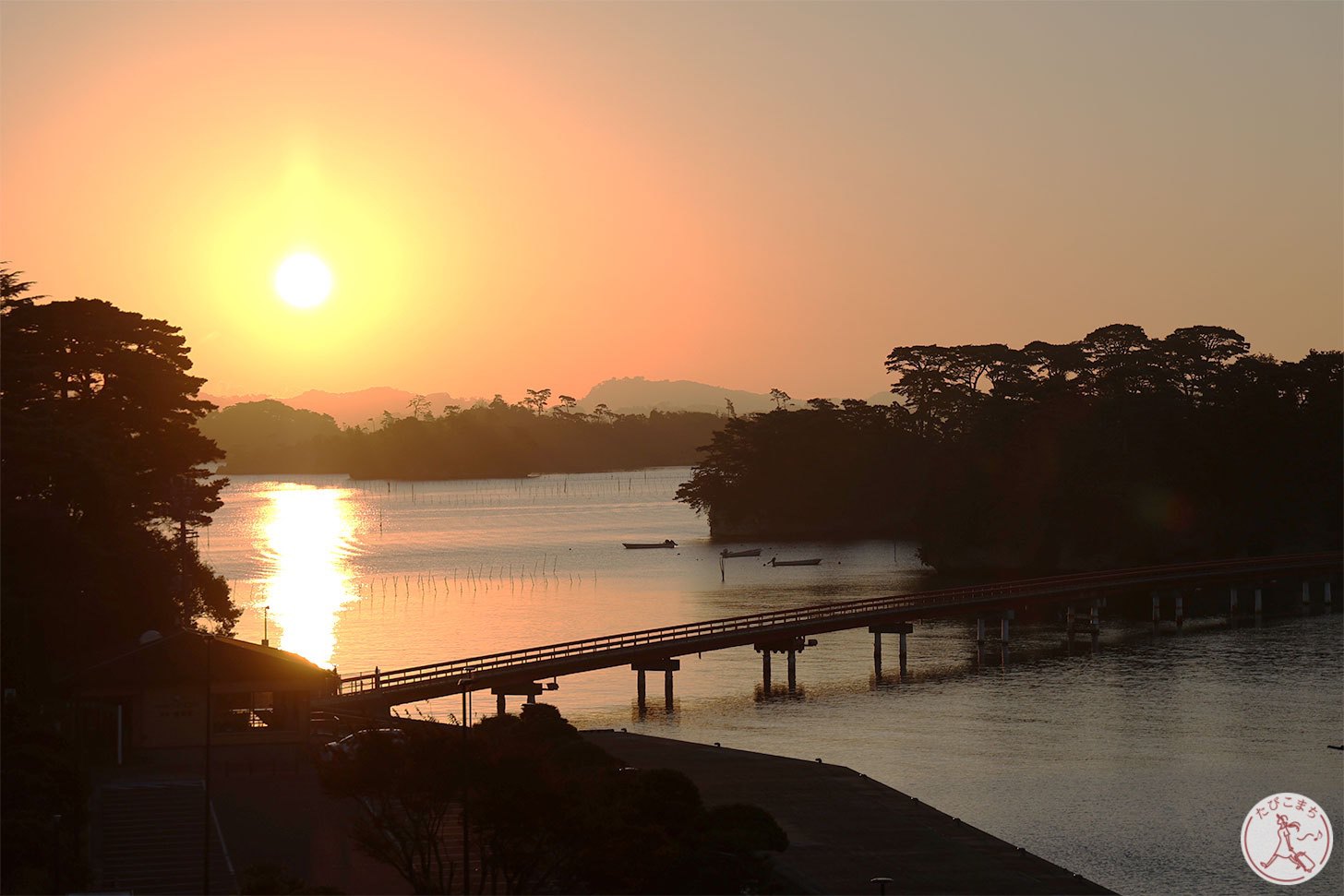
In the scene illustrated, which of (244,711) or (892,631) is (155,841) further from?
(892,631)

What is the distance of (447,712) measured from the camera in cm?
6372

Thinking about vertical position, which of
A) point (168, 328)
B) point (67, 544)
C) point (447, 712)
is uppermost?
point (168, 328)

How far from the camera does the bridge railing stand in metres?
58.0

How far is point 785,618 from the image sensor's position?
234ft

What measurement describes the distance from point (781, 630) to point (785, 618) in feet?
6.15

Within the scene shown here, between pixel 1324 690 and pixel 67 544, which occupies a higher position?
pixel 67 544

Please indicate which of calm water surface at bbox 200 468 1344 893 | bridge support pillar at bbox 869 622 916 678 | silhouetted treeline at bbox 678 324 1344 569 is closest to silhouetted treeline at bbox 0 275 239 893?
calm water surface at bbox 200 468 1344 893

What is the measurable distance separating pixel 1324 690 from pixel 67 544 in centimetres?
5129

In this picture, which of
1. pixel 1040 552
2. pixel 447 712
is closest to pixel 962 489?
pixel 1040 552

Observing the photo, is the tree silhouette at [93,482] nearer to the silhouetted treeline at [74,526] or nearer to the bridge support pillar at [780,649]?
the silhouetted treeline at [74,526]

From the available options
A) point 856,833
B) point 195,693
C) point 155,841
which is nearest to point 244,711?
point 195,693

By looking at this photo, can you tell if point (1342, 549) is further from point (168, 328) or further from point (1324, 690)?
point (168, 328)

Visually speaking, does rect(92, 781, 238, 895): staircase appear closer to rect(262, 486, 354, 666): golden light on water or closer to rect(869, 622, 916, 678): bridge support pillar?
rect(262, 486, 354, 666): golden light on water

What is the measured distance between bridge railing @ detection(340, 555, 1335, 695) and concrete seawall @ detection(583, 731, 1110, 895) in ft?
40.3
